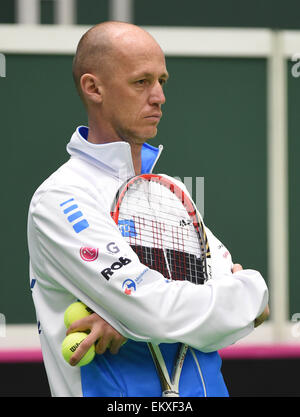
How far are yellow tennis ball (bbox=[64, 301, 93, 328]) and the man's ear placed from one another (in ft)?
2.33

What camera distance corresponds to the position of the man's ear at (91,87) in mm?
2771

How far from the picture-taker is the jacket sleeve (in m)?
2.45

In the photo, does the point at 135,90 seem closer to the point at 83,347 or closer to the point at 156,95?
the point at 156,95

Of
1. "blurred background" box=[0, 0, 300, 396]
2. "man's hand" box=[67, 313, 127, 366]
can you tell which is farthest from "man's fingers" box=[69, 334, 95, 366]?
"blurred background" box=[0, 0, 300, 396]

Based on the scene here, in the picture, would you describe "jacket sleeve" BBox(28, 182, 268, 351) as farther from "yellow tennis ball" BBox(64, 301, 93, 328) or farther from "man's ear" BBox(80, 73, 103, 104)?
"man's ear" BBox(80, 73, 103, 104)

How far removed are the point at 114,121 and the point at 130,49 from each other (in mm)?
243

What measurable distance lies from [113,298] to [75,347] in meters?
0.18

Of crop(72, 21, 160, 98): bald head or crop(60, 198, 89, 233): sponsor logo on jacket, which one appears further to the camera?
crop(72, 21, 160, 98): bald head

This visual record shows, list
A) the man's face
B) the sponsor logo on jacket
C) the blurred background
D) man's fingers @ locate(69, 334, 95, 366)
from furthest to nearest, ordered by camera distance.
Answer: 1. the blurred background
2. the man's face
3. the sponsor logo on jacket
4. man's fingers @ locate(69, 334, 95, 366)

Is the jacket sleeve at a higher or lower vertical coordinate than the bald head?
lower

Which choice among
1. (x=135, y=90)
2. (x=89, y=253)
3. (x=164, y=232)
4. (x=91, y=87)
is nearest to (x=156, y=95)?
(x=135, y=90)

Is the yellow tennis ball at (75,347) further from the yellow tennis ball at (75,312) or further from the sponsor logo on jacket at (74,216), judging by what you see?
the sponsor logo on jacket at (74,216)

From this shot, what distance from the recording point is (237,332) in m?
2.56

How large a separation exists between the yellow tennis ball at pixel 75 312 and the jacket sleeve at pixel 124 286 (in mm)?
20
